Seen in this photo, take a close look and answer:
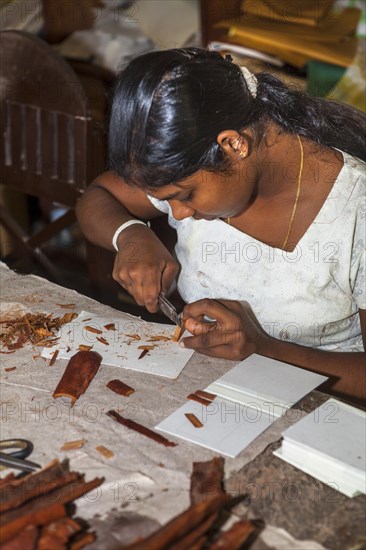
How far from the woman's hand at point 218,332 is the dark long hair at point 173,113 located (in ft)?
1.05

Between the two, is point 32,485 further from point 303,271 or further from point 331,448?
point 303,271

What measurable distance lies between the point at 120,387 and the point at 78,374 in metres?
0.10

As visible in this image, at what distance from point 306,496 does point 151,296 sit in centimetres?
74

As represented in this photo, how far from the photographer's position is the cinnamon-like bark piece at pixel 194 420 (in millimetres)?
1486

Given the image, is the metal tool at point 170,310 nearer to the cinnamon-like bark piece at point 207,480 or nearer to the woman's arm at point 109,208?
the woman's arm at point 109,208

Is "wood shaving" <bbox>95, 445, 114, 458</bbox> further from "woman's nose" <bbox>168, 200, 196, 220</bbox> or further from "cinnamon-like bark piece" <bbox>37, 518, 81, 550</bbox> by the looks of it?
"woman's nose" <bbox>168, 200, 196, 220</bbox>

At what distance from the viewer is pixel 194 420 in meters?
1.50

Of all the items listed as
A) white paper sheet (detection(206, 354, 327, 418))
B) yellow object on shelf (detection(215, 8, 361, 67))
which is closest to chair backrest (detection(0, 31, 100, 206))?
yellow object on shelf (detection(215, 8, 361, 67))

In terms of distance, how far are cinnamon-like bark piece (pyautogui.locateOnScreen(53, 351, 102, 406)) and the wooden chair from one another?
4.04 ft

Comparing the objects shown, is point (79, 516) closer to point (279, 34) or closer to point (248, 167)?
point (248, 167)

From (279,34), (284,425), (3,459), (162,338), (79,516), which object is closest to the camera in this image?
(79,516)

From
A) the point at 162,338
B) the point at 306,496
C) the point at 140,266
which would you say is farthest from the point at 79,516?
the point at 140,266

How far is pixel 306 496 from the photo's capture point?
1313 mm

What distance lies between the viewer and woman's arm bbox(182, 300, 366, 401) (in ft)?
5.58
